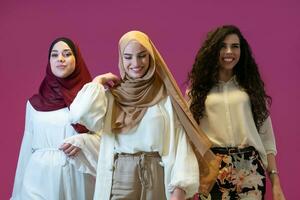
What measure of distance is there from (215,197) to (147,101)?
52 cm

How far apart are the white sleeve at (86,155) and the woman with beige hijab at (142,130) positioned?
0.25 meters

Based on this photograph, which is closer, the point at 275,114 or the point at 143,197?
the point at 143,197

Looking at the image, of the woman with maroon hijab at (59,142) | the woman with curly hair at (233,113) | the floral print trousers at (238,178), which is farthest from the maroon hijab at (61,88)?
the floral print trousers at (238,178)

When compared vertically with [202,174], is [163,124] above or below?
above

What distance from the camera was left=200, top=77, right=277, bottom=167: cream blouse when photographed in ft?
6.76

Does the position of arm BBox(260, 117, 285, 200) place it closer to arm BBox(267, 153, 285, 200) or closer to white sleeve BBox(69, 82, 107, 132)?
arm BBox(267, 153, 285, 200)

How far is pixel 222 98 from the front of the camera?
210cm

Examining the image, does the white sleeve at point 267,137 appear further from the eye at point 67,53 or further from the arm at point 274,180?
the eye at point 67,53

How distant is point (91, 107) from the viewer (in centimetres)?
189

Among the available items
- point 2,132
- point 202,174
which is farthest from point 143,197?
point 2,132

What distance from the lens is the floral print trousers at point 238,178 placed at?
79.8 inches

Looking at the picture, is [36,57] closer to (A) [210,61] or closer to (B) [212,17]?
(B) [212,17]

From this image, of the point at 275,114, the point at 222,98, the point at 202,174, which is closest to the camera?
the point at 202,174

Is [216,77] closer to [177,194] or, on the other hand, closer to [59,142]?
[177,194]
